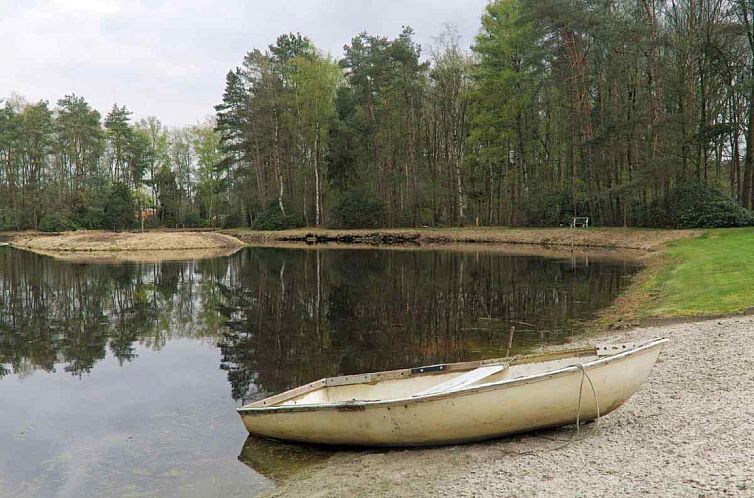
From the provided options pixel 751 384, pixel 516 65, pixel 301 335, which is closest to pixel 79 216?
pixel 516 65

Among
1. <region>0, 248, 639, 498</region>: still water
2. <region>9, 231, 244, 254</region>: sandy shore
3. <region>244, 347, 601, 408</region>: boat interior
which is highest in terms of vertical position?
<region>9, 231, 244, 254</region>: sandy shore

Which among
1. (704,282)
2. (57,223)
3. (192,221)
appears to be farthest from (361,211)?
(704,282)

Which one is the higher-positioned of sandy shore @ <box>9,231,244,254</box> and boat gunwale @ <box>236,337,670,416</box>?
sandy shore @ <box>9,231,244,254</box>

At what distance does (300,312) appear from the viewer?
17062 mm

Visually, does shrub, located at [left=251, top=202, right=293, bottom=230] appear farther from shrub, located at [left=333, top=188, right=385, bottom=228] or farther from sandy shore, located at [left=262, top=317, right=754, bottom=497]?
sandy shore, located at [left=262, top=317, right=754, bottom=497]

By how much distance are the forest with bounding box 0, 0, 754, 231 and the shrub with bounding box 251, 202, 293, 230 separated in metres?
0.21

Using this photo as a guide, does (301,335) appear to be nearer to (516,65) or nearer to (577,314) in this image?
(577,314)

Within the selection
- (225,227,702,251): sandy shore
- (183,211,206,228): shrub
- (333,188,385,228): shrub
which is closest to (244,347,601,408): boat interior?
(225,227,702,251): sandy shore

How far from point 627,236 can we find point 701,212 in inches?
181

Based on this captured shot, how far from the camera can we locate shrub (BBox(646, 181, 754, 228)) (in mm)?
31094

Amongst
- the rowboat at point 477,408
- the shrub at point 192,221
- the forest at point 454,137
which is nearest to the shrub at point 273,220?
the forest at point 454,137

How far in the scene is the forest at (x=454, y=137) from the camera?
3331cm

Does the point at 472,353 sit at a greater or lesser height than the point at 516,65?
lesser

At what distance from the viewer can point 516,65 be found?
4734 centimetres
